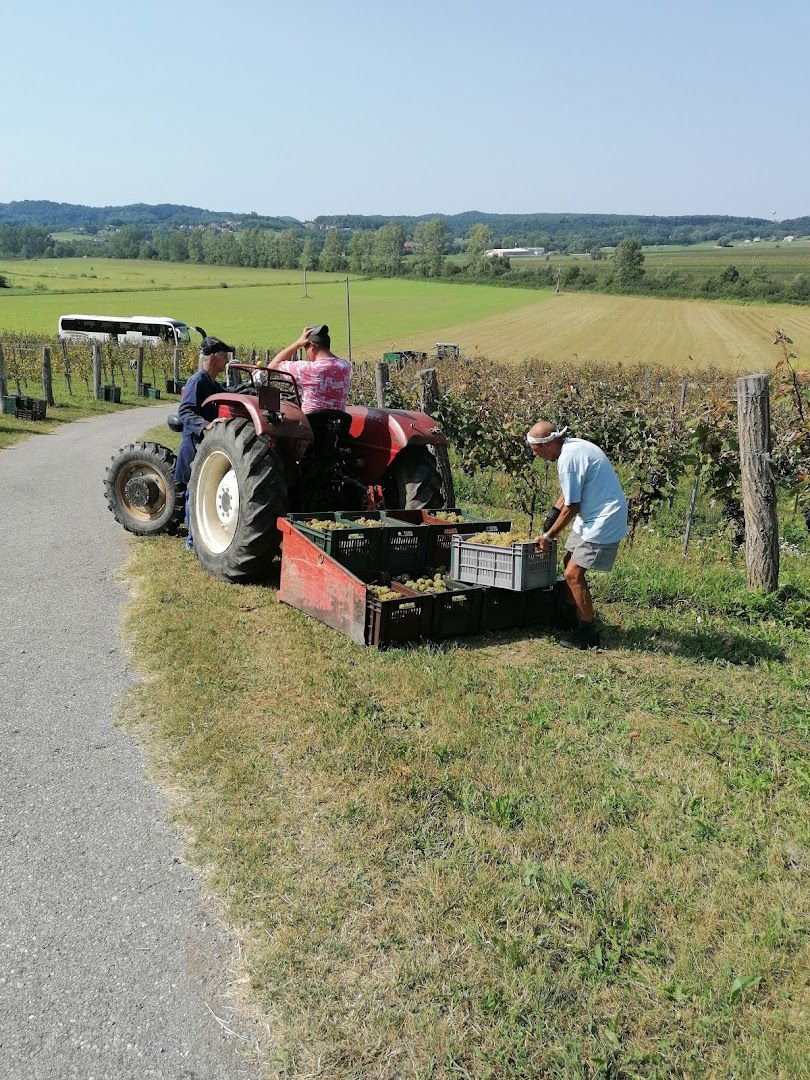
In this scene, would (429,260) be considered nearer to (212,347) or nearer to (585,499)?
(212,347)

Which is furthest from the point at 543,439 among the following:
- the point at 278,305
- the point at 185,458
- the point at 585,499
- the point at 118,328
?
the point at 278,305

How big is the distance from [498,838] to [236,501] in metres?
4.10

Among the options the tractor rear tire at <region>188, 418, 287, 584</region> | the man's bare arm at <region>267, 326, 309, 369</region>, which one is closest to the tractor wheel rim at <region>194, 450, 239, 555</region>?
the tractor rear tire at <region>188, 418, 287, 584</region>

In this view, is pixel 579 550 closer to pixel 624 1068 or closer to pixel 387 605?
pixel 387 605

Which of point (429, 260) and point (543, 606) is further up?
point (429, 260)

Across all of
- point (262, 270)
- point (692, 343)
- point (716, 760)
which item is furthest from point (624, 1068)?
point (262, 270)

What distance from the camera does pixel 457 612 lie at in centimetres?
556

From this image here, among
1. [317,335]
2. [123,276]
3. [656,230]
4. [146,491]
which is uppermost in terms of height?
[656,230]

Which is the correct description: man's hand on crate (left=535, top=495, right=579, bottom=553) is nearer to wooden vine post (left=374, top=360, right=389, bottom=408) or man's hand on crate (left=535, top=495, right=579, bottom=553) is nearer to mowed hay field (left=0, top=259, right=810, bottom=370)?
wooden vine post (left=374, top=360, right=389, bottom=408)

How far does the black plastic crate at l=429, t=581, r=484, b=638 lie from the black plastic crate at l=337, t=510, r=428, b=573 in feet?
1.71

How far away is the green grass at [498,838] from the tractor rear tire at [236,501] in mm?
578

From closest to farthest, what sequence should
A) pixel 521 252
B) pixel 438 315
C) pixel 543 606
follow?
pixel 543 606
pixel 438 315
pixel 521 252

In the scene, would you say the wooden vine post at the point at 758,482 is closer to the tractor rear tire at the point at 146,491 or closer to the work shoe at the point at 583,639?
the work shoe at the point at 583,639

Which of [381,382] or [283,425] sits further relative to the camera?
[381,382]
